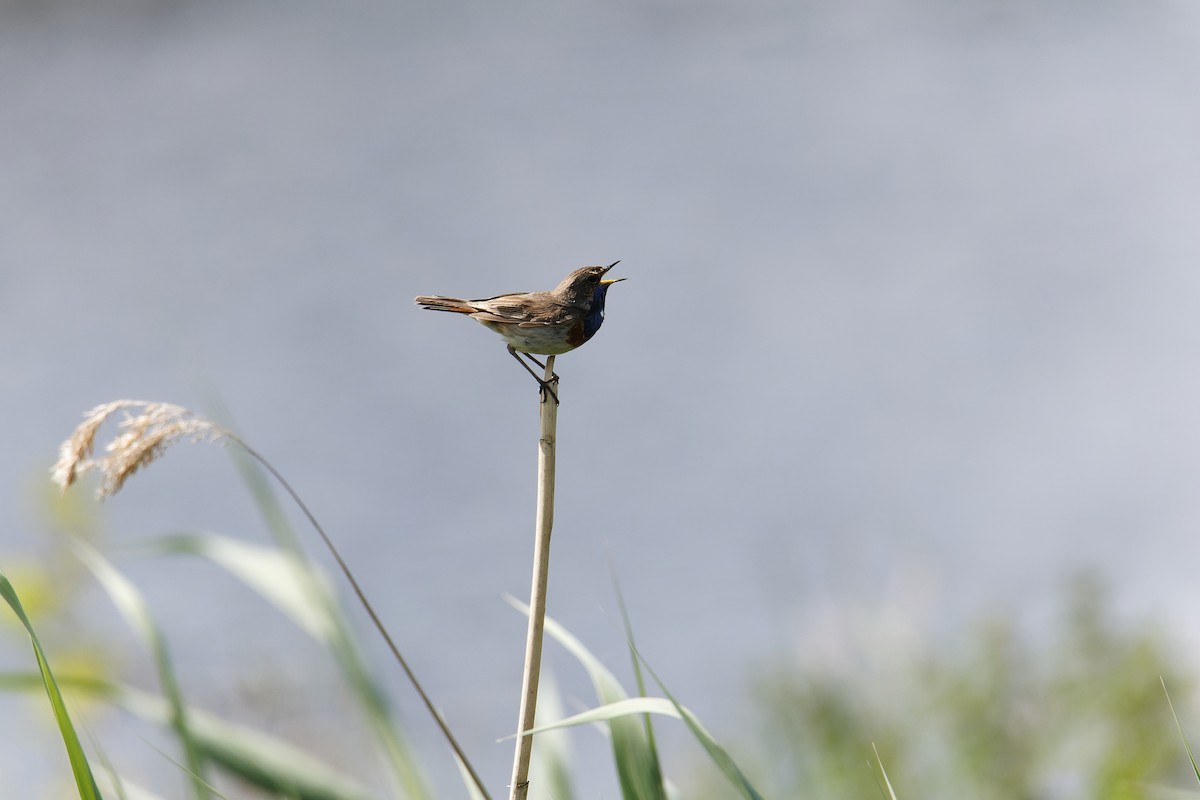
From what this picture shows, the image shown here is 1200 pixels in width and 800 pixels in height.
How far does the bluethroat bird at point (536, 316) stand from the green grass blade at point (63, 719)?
73 centimetres

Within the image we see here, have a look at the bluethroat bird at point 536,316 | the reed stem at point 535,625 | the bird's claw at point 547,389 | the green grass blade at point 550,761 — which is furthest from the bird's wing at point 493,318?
the green grass blade at point 550,761

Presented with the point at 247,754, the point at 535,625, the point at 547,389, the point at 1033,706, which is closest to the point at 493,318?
the point at 547,389

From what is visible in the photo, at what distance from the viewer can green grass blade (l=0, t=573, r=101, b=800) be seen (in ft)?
3.98

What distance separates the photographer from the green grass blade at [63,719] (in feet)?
3.98

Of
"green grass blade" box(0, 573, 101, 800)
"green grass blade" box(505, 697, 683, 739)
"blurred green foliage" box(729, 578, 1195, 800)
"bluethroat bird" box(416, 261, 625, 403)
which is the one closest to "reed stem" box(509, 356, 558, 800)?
"green grass blade" box(505, 697, 683, 739)

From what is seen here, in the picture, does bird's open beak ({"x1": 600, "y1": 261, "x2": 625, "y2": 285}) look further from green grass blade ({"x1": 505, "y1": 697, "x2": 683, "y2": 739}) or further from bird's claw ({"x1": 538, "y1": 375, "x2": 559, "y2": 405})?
green grass blade ({"x1": 505, "y1": 697, "x2": 683, "y2": 739})

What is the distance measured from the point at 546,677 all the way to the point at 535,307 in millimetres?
652

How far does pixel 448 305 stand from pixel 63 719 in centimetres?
83

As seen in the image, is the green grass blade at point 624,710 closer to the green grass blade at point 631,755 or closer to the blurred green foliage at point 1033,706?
the green grass blade at point 631,755

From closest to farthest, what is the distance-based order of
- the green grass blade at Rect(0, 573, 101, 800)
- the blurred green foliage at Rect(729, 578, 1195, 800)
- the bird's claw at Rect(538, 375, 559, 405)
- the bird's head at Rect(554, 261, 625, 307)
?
1. the green grass blade at Rect(0, 573, 101, 800)
2. the bird's claw at Rect(538, 375, 559, 405)
3. the bird's head at Rect(554, 261, 625, 307)
4. the blurred green foliage at Rect(729, 578, 1195, 800)

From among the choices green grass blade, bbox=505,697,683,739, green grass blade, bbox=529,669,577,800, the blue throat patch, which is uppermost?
the blue throat patch

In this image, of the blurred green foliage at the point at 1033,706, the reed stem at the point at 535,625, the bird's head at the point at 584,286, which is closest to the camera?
the reed stem at the point at 535,625

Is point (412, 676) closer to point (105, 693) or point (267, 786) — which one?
point (267, 786)

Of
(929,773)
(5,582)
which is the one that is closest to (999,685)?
(929,773)
